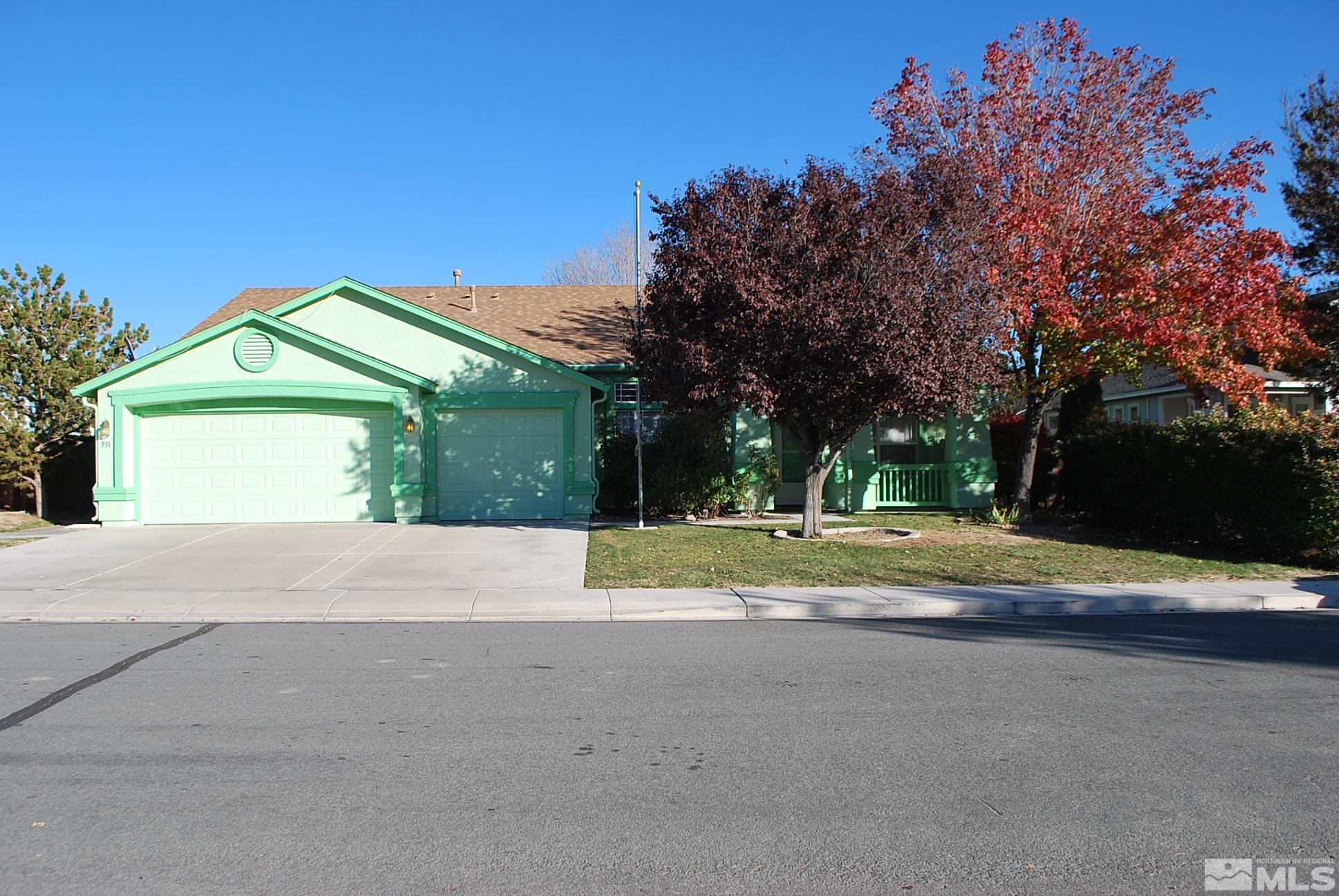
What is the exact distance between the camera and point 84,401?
18.9m

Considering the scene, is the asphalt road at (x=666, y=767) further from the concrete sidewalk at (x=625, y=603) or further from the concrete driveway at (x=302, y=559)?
the concrete driveway at (x=302, y=559)

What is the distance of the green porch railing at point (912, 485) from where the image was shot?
792 inches

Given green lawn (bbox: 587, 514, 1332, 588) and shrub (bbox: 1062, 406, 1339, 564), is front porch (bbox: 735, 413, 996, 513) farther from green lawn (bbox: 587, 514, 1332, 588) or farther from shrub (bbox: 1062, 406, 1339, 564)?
green lawn (bbox: 587, 514, 1332, 588)

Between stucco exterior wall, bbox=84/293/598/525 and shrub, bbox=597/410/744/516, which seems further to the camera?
shrub, bbox=597/410/744/516

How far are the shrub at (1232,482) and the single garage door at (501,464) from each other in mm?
10601

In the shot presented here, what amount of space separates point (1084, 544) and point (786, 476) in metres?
7.65

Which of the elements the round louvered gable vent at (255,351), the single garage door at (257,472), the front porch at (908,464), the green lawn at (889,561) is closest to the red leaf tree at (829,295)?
the green lawn at (889,561)

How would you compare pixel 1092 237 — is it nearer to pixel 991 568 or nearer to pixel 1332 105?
pixel 991 568

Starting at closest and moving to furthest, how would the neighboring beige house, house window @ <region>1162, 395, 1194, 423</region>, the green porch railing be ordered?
the green porch railing < the neighboring beige house < house window @ <region>1162, 395, 1194, 423</region>

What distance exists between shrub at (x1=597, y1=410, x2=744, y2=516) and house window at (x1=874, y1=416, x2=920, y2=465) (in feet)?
12.2

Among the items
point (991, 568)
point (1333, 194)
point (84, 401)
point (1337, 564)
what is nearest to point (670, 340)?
point (991, 568)

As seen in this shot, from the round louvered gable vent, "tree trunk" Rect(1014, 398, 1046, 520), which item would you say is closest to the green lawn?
"tree trunk" Rect(1014, 398, 1046, 520)

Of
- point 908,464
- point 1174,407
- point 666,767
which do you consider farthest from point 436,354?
point 1174,407

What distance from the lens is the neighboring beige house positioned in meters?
24.2
